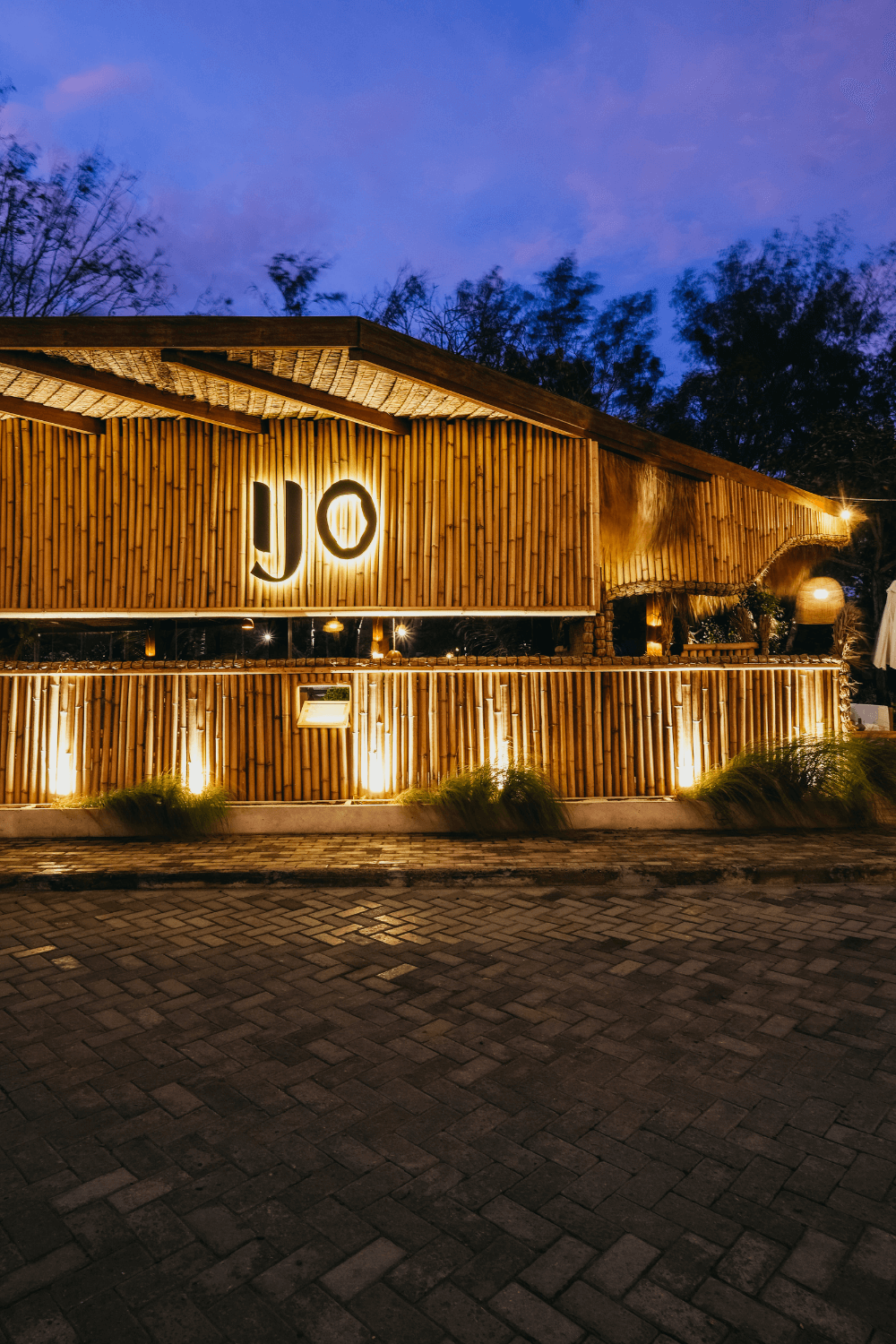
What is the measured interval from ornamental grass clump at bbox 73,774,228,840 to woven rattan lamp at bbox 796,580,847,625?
9.45 meters

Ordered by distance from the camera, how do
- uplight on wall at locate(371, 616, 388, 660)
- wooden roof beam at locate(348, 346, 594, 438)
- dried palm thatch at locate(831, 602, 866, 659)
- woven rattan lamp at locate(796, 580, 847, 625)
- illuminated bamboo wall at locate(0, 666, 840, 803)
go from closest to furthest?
wooden roof beam at locate(348, 346, 594, 438), illuminated bamboo wall at locate(0, 666, 840, 803), uplight on wall at locate(371, 616, 388, 660), woven rattan lamp at locate(796, 580, 847, 625), dried palm thatch at locate(831, 602, 866, 659)

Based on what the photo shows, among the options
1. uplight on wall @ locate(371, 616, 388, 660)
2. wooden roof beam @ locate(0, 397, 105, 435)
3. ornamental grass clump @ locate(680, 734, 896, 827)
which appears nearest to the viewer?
wooden roof beam @ locate(0, 397, 105, 435)

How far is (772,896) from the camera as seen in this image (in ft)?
21.1

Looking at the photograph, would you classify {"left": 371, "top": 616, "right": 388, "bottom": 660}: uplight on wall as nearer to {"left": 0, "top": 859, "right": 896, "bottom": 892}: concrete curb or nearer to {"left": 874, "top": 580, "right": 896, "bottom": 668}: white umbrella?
{"left": 0, "top": 859, "right": 896, "bottom": 892}: concrete curb

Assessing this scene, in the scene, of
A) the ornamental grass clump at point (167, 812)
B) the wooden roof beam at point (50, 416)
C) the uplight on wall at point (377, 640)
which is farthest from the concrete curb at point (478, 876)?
the wooden roof beam at point (50, 416)

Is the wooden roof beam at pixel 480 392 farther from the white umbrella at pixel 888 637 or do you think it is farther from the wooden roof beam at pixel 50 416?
the white umbrella at pixel 888 637

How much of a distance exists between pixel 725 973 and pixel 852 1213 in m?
2.15

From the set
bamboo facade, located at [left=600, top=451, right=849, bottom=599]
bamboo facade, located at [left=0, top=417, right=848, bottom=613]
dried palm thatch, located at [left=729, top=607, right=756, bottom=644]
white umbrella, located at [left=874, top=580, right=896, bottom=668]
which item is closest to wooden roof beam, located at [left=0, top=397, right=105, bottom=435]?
bamboo facade, located at [left=0, top=417, right=848, bottom=613]

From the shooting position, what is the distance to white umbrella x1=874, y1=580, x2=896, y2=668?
12.4 m

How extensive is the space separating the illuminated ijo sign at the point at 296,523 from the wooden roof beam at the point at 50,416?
203cm

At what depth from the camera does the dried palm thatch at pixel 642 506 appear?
31.6 feet

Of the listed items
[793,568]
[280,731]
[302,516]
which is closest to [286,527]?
[302,516]

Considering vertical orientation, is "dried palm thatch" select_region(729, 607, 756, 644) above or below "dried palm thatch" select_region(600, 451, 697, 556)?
below

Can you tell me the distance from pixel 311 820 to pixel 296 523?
356cm
